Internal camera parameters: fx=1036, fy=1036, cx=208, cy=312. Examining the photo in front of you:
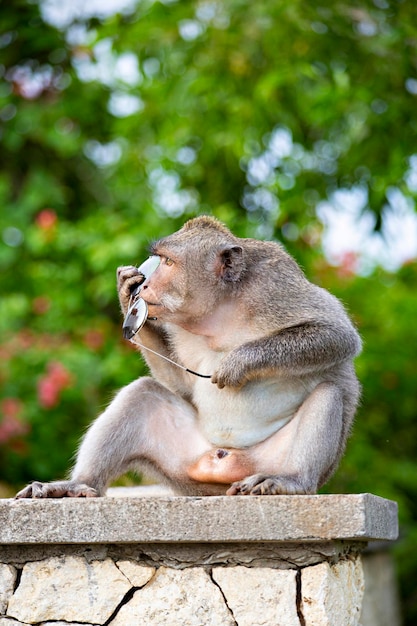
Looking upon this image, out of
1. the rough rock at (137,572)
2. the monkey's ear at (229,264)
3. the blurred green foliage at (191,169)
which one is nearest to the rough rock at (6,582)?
the rough rock at (137,572)

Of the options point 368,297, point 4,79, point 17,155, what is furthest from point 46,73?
point 368,297

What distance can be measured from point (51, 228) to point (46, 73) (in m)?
2.97

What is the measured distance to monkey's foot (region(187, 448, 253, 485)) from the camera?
4.11 metres

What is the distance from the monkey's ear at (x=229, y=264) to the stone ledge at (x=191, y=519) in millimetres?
957

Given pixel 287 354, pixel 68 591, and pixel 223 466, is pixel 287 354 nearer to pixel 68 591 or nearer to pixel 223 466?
pixel 223 466

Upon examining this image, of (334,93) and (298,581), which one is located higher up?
(298,581)

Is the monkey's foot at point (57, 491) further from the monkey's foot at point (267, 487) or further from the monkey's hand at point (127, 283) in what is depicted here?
the monkey's hand at point (127, 283)

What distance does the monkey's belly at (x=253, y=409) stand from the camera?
4.13 m

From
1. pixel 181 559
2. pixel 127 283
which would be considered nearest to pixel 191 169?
pixel 127 283

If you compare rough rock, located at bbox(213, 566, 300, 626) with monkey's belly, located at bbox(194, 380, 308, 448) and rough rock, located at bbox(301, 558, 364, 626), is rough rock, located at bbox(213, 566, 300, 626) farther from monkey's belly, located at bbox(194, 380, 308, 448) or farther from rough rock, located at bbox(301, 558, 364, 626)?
monkey's belly, located at bbox(194, 380, 308, 448)

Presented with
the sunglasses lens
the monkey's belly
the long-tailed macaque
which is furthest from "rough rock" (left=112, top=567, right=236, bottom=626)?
the sunglasses lens

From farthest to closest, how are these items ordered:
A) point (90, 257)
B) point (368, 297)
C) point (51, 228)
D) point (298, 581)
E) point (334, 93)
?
point (368, 297)
point (51, 228)
point (90, 257)
point (334, 93)
point (298, 581)

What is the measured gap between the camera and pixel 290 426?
4051 millimetres

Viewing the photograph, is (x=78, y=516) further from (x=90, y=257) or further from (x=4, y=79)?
(x=4, y=79)
